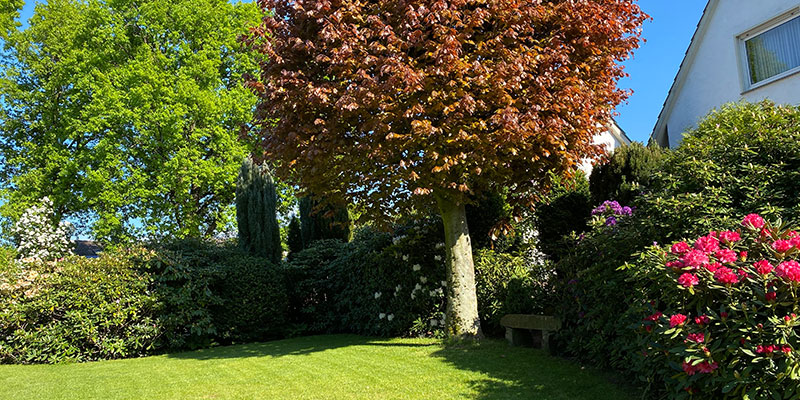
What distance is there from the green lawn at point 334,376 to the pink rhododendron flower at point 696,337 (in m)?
1.48

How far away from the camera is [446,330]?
842cm

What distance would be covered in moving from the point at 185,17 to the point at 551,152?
1691 cm

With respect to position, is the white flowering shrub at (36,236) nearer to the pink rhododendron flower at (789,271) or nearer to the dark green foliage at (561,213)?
the dark green foliage at (561,213)

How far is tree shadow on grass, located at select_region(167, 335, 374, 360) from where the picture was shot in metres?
8.65

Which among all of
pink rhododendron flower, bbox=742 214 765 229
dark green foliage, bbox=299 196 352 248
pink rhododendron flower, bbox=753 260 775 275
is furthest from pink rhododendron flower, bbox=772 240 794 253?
dark green foliage, bbox=299 196 352 248

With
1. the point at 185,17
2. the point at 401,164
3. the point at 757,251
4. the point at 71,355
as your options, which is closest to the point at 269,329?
the point at 71,355

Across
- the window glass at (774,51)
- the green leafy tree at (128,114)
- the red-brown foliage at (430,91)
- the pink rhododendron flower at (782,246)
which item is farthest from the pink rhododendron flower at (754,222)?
the green leafy tree at (128,114)

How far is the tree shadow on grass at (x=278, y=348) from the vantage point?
8.65m

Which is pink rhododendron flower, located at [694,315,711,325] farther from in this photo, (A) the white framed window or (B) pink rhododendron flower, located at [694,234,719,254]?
(A) the white framed window

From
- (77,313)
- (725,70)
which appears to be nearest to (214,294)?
(77,313)

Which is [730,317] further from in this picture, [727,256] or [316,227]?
[316,227]

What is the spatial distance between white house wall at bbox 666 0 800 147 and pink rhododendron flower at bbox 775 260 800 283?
23.5 ft

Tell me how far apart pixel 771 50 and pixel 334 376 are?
9859 millimetres

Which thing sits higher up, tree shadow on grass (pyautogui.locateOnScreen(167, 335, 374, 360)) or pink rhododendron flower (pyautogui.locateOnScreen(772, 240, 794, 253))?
pink rhododendron flower (pyautogui.locateOnScreen(772, 240, 794, 253))
